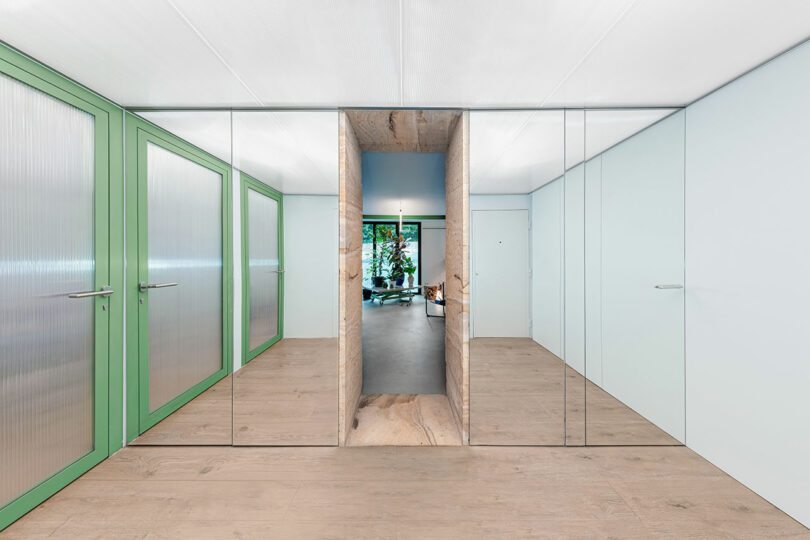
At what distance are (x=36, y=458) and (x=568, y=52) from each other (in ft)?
10.6

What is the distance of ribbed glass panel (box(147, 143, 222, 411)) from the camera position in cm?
215

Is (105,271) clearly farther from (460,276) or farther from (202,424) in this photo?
(460,276)

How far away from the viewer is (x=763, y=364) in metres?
1.65

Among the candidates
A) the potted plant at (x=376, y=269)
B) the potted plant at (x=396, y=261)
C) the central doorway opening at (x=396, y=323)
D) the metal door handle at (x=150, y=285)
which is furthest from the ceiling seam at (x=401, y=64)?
the potted plant at (x=396, y=261)

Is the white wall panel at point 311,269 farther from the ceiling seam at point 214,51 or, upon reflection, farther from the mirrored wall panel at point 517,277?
the mirrored wall panel at point 517,277

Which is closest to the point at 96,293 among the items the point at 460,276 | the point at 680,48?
the point at 460,276

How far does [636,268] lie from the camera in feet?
7.10

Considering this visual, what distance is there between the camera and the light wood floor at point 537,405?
2150 millimetres

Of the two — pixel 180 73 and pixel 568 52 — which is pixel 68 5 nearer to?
pixel 180 73

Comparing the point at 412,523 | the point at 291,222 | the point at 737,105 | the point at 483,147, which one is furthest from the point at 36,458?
the point at 737,105

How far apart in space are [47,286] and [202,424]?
46.2 inches

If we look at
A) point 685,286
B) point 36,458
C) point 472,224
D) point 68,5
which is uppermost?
point 68,5

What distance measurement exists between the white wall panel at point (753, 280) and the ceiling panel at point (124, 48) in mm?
2738

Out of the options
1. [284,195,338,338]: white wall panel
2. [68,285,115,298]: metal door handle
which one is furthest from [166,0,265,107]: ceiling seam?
[68,285,115,298]: metal door handle
